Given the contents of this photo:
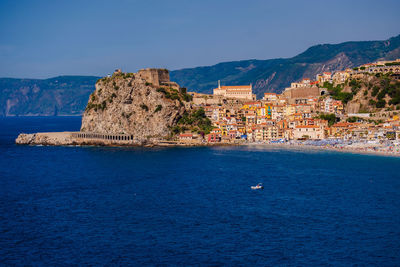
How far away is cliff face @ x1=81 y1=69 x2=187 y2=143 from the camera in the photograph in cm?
8294

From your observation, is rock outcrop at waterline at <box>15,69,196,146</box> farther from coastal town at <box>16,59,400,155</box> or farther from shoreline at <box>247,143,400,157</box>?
shoreline at <box>247,143,400,157</box>

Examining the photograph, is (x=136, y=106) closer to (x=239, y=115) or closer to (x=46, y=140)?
(x=46, y=140)

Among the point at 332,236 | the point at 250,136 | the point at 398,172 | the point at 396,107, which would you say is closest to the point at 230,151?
the point at 250,136

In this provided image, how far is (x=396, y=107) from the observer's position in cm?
7894

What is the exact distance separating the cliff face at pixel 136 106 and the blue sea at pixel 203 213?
25.2 meters

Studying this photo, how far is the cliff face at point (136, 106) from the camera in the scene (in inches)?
3265

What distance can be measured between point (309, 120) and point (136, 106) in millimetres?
31113

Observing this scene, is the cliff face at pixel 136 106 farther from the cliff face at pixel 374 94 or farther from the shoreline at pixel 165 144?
the cliff face at pixel 374 94

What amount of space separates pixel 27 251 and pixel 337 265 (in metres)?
17.3

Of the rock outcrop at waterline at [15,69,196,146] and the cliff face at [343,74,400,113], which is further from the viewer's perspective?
the rock outcrop at waterline at [15,69,196,146]

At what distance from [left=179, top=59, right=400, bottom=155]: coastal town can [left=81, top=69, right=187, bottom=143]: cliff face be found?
16.8 feet

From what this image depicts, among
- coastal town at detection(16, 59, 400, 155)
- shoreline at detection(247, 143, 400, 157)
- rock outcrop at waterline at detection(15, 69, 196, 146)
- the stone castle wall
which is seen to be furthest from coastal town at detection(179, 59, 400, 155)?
the stone castle wall

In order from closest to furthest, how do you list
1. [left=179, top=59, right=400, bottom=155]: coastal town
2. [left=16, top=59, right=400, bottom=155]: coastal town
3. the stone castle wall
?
[left=179, top=59, right=400, bottom=155]: coastal town < [left=16, top=59, right=400, bottom=155]: coastal town < the stone castle wall

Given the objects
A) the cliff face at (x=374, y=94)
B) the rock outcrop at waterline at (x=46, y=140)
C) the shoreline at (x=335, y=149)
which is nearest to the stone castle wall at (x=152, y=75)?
the rock outcrop at waterline at (x=46, y=140)
